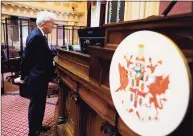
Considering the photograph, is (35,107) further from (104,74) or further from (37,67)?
(104,74)

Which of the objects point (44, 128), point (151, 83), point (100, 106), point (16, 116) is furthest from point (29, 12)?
point (151, 83)

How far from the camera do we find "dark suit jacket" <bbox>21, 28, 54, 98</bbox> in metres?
2.07

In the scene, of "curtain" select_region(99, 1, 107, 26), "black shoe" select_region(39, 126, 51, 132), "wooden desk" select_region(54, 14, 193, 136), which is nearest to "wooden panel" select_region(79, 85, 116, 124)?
"wooden desk" select_region(54, 14, 193, 136)

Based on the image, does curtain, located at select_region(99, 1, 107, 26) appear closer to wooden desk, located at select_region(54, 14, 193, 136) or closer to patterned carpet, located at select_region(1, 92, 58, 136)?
patterned carpet, located at select_region(1, 92, 58, 136)

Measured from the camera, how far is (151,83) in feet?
2.08

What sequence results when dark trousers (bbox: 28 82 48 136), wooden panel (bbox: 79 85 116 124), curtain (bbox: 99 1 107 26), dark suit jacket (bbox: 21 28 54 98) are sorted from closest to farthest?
wooden panel (bbox: 79 85 116 124), dark suit jacket (bbox: 21 28 54 98), dark trousers (bbox: 28 82 48 136), curtain (bbox: 99 1 107 26)

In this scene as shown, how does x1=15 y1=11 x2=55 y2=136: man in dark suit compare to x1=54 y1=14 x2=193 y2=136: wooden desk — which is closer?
x1=54 y1=14 x2=193 y2=136: wooden desk

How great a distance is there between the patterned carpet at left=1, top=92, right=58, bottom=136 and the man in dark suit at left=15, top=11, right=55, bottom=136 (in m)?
0.41

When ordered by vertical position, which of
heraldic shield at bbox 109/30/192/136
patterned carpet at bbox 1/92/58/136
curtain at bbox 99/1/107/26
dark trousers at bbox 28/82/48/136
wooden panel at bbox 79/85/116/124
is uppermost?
curtain at bbox 99/1/107/26

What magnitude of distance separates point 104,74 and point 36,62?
1.33 metres

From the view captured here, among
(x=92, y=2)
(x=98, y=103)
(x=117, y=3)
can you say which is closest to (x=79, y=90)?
(x=98, y=103)

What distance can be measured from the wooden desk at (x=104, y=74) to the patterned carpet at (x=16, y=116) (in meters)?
0.82

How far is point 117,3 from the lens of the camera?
411 cm

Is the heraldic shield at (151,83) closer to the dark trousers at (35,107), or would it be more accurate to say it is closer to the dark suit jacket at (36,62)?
the dark suit jacket at (36,62)
